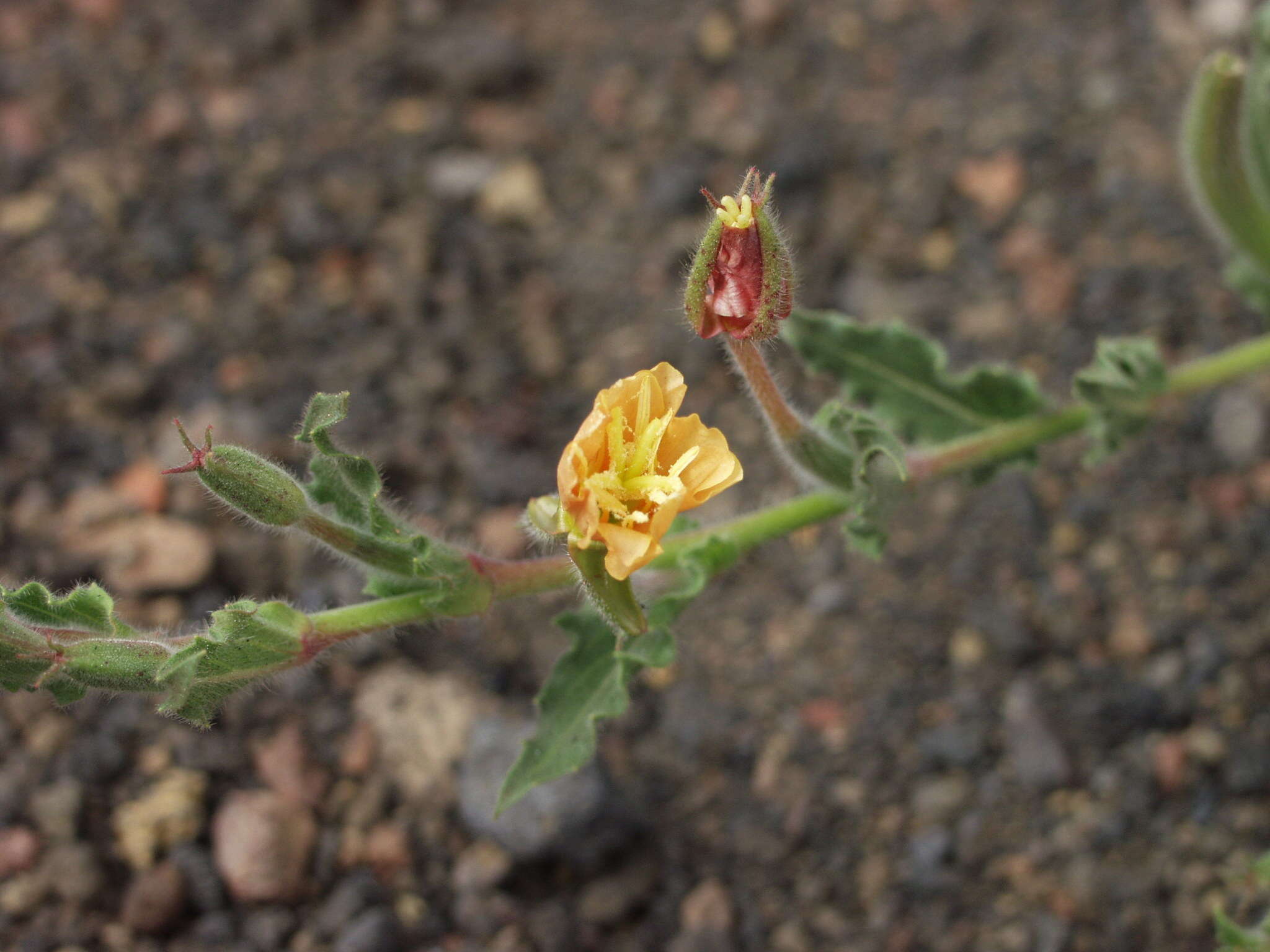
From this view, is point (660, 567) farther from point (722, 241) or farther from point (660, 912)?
point (660, 912)

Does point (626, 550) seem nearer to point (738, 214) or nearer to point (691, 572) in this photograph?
point (691, 572)

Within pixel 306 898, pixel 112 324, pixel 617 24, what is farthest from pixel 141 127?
pixel 306 898

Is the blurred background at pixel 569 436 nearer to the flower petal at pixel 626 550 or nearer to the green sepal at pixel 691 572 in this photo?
the green sepal at pixel 691 572

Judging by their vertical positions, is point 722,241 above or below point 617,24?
below

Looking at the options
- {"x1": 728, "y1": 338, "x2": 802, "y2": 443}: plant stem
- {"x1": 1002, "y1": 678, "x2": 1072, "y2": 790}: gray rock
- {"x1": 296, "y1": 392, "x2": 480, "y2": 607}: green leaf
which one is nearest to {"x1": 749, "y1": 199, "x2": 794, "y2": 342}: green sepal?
{"x1": 728, "y1": 338, "x2": 802, "y2": 443}: plant stem

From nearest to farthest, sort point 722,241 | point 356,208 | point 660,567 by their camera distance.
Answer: point 722,241
point 660,567
point 356,208

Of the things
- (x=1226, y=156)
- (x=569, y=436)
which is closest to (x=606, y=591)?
(x=569, y=436)

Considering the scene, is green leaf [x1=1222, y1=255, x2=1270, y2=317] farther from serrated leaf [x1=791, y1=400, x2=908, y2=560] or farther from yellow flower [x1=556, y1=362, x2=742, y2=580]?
yellow flower [x1=556, y1=362, x2=742, y2=580]
